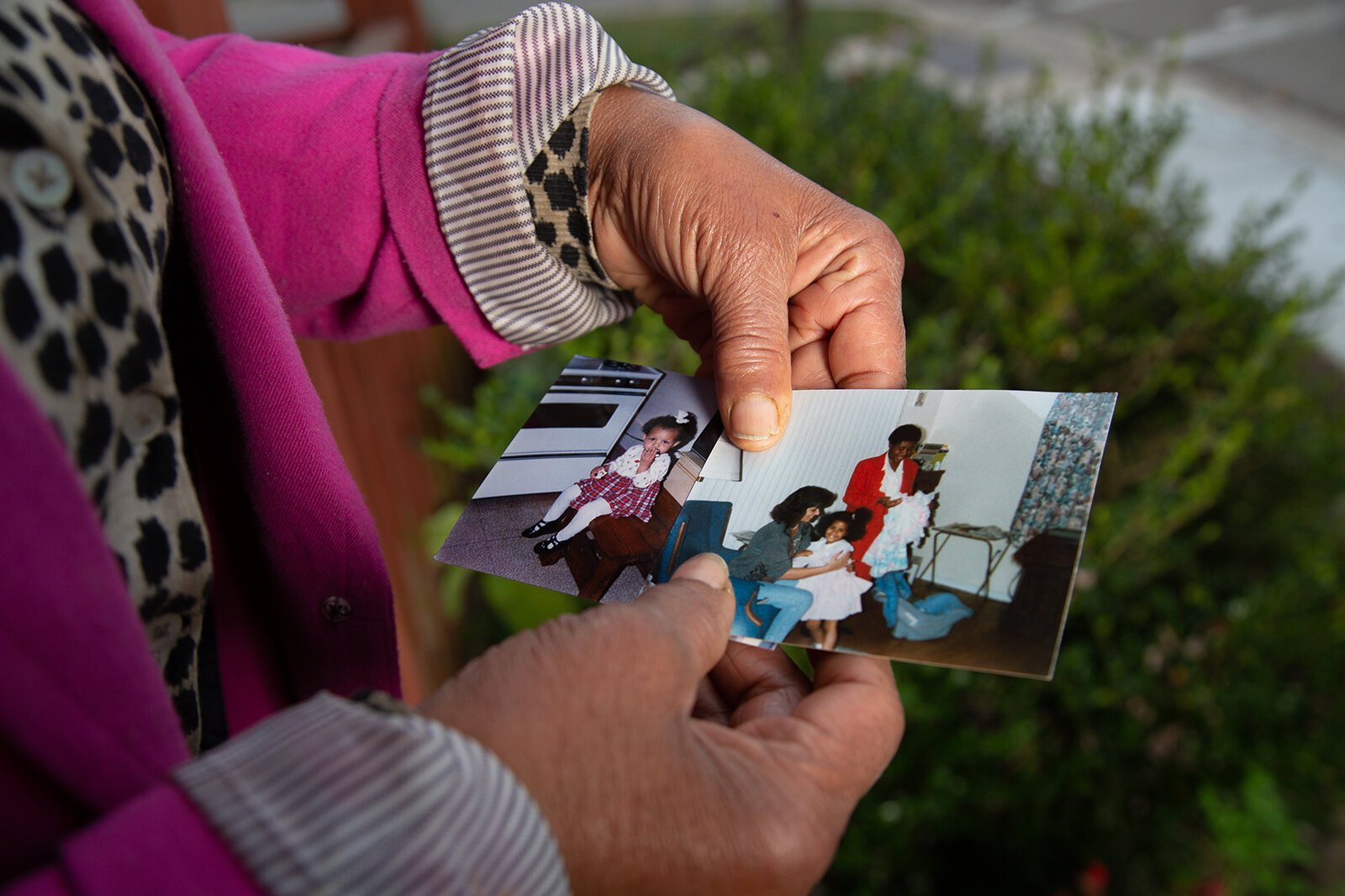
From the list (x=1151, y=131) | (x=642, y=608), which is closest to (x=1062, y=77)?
(x=1151, y=131)

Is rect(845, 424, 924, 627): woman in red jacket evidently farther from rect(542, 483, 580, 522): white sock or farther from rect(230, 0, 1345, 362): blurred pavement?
rect(230, 0, 1345, 362): blurred pavement

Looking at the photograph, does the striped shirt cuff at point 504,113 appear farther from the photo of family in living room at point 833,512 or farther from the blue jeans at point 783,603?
the blue jeans at point 783,603

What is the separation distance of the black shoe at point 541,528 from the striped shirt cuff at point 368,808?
0.56 m

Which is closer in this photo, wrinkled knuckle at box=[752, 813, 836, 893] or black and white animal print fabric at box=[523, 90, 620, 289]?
wrinkled knuckle at box=[752, 813, 836, 893]

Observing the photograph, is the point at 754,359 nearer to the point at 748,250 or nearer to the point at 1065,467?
the point at 748,250

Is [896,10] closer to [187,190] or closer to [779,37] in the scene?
[779,37]

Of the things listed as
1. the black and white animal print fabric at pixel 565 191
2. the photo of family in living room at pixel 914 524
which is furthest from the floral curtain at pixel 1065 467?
the black and white animal print fabric at pixel 565 191

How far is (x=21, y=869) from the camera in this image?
2.03ft

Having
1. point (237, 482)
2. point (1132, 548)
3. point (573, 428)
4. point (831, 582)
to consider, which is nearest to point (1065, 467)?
point (831, 582)

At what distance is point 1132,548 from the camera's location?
231 centimetres

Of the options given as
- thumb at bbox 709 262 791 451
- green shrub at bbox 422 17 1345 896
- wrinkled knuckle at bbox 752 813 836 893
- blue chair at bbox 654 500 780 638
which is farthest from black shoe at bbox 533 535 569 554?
green shrub at bbox 422 17 1345 896

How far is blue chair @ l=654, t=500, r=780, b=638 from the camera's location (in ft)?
3.50

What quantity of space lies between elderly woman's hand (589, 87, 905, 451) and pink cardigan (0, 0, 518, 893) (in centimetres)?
28

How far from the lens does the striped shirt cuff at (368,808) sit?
0.56m
